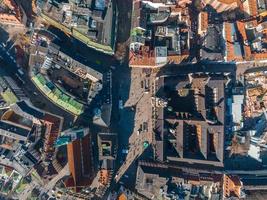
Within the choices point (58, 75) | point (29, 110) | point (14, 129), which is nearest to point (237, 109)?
point (58, 75)

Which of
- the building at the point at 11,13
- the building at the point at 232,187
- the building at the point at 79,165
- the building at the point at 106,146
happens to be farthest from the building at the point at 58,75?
the building at the point at 232,187

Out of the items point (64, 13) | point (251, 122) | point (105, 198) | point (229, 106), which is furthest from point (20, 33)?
point (251, 122)

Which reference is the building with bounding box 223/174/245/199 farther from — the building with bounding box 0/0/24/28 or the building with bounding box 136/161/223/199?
the building with bounding box 0/0/24/28

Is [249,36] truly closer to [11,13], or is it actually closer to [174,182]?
[174,182]

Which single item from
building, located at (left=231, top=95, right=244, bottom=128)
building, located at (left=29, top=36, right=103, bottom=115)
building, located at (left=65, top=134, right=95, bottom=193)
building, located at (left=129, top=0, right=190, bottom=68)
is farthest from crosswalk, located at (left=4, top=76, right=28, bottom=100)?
building, located at (left=231, top=95, right=244, bottom=128)

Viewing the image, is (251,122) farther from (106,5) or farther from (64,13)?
(64,13)

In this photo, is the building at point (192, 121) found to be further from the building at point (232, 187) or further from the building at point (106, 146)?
the building at point (106, 146)
